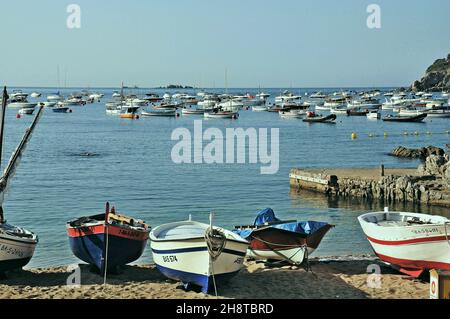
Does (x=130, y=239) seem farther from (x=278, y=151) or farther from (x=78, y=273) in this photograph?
(x=278, y=151)

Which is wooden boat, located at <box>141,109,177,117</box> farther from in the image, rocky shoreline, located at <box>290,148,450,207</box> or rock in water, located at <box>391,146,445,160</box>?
rocky shoreline, located at <box>290,148,450,207</box>

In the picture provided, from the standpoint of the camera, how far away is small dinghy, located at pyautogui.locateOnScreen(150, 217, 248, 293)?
18.1 meters

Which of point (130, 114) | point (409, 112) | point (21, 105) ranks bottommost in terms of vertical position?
point (130, 114)

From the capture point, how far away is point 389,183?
137ft

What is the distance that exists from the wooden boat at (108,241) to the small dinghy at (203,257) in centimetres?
136

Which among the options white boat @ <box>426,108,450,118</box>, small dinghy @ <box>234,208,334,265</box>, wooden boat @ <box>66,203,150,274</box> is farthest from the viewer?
white boat @ <box>426,108,450,118</box>

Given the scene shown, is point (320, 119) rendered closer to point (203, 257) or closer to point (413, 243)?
point (413, 243)

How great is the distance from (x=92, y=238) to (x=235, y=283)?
4.45 meters

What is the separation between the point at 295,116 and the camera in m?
123

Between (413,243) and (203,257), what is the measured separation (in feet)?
19.8

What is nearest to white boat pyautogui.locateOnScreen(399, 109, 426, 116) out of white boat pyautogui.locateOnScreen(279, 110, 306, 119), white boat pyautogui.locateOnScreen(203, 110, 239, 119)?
white boat pyautogui.locateOnScreen(279, 110, 306, 119)

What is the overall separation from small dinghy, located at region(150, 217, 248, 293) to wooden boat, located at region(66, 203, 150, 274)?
136cm

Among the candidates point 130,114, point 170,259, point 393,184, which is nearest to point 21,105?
point 130,114
